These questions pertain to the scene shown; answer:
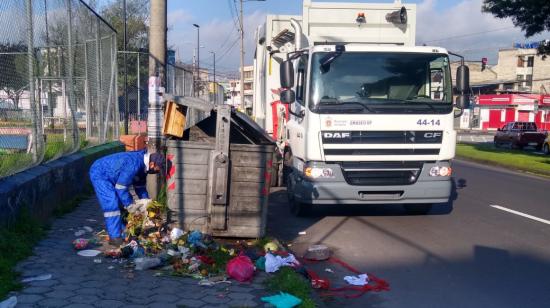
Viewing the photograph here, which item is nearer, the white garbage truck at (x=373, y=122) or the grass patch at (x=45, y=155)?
the grass patch at (x=45, y=155)

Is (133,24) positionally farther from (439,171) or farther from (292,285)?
(292,285)

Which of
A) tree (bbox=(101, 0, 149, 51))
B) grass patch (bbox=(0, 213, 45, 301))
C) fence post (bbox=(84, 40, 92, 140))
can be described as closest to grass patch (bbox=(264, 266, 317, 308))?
grass patch (bbox=(0, 213, 45, 301))

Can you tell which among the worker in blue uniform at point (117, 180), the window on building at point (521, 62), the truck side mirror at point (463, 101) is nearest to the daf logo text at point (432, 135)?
the truck side mirror at point (463, 101)

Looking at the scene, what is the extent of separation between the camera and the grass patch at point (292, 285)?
15.4ft

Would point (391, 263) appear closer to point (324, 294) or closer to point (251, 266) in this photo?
point (324, 294)

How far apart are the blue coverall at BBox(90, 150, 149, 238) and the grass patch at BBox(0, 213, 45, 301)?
2.51ft

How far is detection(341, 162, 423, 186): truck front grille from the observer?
8.13 meters

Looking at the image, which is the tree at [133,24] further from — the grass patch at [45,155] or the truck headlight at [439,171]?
the truck headlight at [439,171]

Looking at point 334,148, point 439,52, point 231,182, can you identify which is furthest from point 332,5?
point 231,182

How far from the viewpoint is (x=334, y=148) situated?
803cm

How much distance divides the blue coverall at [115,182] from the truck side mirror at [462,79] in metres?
5.07

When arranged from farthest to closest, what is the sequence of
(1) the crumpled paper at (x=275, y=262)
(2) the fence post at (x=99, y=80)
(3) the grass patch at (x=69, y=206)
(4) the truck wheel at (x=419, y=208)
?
(2) the fence post at (x=99, y=80)
(4) the truck wheel at (x=419, y=208)
(3) the grass patch at (x=69, y=206)
(1) the crumpled paper at (x=275, y=262)

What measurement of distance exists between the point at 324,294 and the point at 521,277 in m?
2.21

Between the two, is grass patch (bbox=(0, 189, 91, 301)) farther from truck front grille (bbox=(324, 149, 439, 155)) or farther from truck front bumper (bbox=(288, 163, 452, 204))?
truck front grille (bbox=(324, 149, 439, 155))
